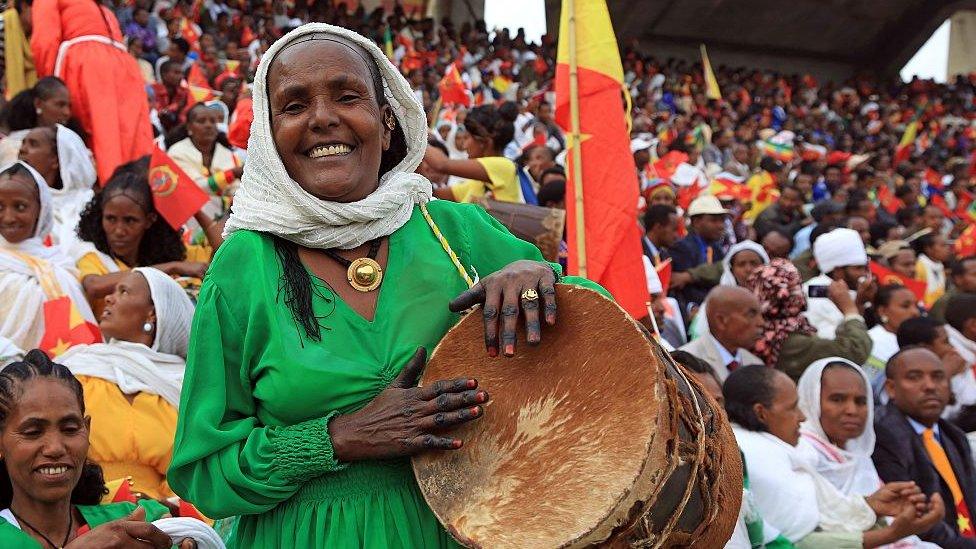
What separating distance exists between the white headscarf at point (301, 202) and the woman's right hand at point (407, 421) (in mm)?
341

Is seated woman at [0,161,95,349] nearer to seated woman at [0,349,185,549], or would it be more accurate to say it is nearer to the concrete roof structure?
seated woman at [0,349,185,549]

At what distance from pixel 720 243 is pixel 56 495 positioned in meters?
7.90

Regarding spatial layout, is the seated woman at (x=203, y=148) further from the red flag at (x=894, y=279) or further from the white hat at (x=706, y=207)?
A: the red flag at (x=894, y=279)

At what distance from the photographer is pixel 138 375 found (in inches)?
157

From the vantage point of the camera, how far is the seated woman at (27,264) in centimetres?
458

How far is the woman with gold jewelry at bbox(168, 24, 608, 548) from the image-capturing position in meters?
2.03

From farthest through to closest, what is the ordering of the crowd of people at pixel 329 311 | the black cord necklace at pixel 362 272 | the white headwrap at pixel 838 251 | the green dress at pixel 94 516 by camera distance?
the white headwrap at pixel 838 251 → the green dress at pixel 94 516 → the black cord necklace at pixel 362 272 → the crowd of people at pixel 329 311

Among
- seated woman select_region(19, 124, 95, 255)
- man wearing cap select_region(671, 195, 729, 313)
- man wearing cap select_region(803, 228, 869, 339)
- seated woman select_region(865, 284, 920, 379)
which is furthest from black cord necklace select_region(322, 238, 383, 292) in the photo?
man wearing cap select_region(803, 228, 869, 339)

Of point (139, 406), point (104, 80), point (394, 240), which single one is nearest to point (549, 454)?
point (394, 240)

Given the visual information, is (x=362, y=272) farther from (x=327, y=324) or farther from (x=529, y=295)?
(x=529, y=295)

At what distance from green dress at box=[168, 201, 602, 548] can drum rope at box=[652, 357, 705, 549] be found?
415 mm

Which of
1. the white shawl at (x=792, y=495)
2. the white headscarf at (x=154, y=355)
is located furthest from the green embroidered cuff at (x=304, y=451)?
the white shawl at (x=792, y=495)

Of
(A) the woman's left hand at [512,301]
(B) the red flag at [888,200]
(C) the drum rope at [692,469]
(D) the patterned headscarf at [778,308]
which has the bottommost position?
(C) the drum rope at [692,469]

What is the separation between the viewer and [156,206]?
540 centimetres
